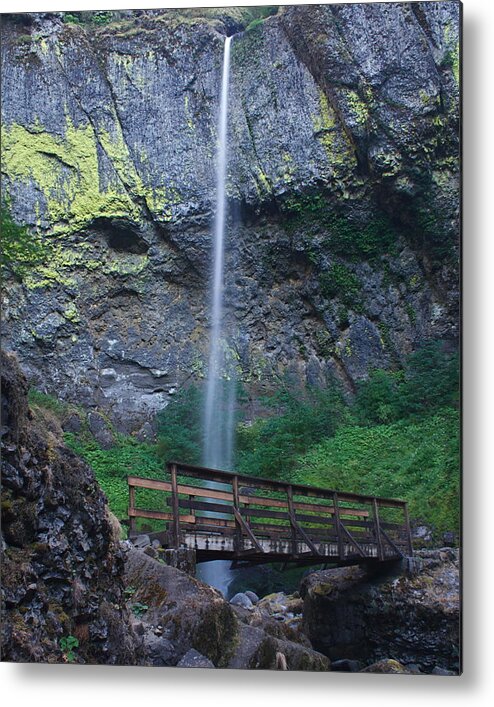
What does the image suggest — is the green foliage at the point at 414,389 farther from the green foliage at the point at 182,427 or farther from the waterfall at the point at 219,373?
the green foliage at the point at 182,427

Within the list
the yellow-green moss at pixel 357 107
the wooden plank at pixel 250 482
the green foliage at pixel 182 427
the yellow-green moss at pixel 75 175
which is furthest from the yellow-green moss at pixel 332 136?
the wooden plank at pixel 250 482

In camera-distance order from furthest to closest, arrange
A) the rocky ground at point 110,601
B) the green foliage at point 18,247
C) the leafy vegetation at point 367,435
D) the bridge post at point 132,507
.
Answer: the green foliage at point 18,247, the bridge post at point 132,507, the leafy vegetation at point 367,435, the rocky ground at point 110,601

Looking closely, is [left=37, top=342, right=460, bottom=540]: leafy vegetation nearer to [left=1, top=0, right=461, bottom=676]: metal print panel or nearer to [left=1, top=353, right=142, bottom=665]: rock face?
[left=1, top=0, right=461, bottom=676]: metal print panel

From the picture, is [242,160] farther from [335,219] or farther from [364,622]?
[364,622]

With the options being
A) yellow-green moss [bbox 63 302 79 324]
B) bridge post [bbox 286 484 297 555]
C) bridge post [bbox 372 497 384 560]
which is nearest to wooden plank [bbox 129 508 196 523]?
bridge post [bbox 286 484 297 555]

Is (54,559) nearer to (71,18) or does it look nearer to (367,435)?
(367,435)

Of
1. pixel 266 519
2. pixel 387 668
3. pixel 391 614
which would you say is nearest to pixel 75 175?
pixel 266 519
